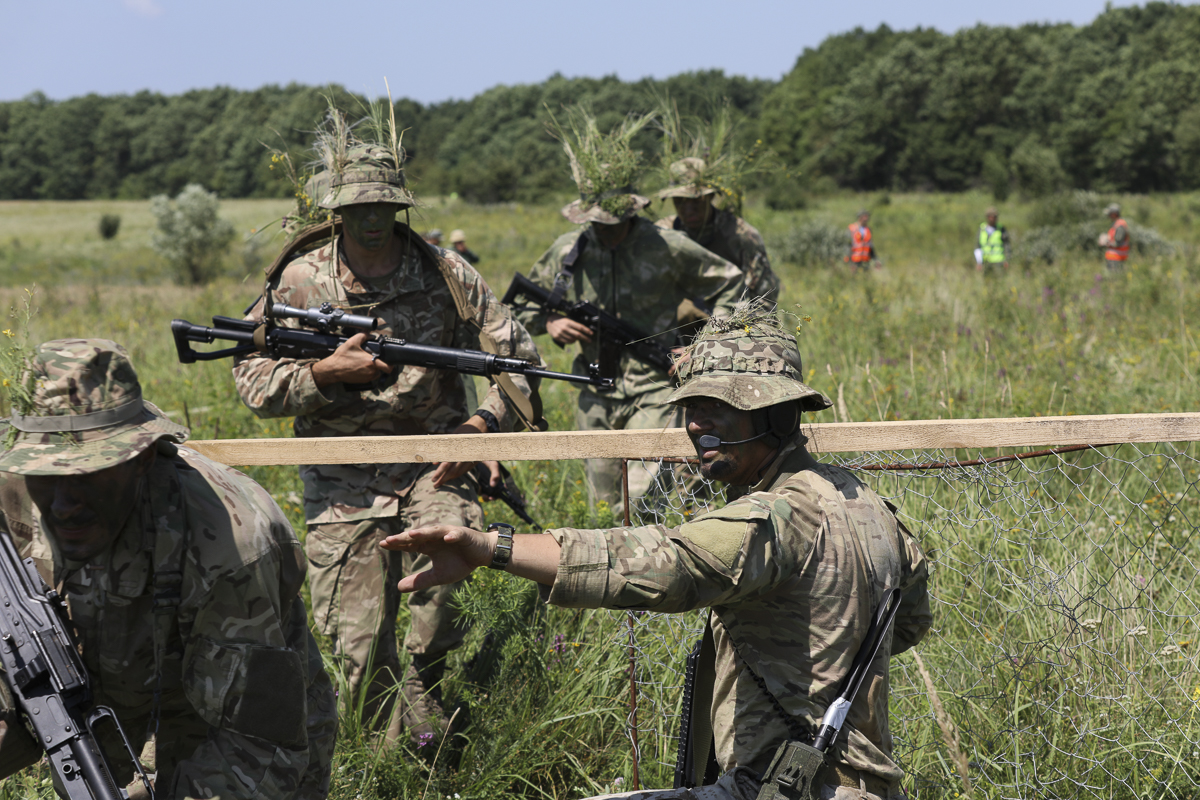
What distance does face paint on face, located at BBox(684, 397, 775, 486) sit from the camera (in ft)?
7.46

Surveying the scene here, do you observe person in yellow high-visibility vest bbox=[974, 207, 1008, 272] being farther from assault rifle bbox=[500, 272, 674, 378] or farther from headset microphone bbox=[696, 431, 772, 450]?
headset microphone bbox=[696, 431, 772, 450]

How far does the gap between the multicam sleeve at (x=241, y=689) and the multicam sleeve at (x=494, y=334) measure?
1.84 meters

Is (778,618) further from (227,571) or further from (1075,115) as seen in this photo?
(1075,115)

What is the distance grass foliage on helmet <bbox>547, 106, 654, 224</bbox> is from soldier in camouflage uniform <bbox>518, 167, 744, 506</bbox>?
0.12ft

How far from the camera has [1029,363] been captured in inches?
281

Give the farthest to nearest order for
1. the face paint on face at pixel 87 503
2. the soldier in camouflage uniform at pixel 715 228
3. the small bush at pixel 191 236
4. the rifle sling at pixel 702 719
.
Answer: the small bush at pixel 191 236 < the soldier in camouflage uniform at pixel 715 228 < the rifle sling at pixel 702 719 < the face paint on face at pixel 87 503

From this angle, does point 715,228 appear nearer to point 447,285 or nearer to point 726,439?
point 447,285

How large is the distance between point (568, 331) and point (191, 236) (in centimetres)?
2594

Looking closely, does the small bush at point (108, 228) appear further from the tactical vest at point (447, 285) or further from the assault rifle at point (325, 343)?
the assault rifle at point (325, 343)

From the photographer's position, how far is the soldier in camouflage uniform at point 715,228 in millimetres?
6828

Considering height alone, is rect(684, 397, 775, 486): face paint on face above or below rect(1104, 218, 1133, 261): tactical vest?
above

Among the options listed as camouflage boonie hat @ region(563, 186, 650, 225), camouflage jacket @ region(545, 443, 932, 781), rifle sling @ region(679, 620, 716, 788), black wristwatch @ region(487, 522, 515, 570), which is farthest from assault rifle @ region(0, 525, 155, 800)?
camouflage boonie hat @ region(563, 186, 650, 225)

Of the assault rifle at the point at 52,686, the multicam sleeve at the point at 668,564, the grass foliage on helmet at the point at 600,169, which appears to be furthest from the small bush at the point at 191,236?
the multicam sleeve at the point at 668,564

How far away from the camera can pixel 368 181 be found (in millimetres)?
3805
